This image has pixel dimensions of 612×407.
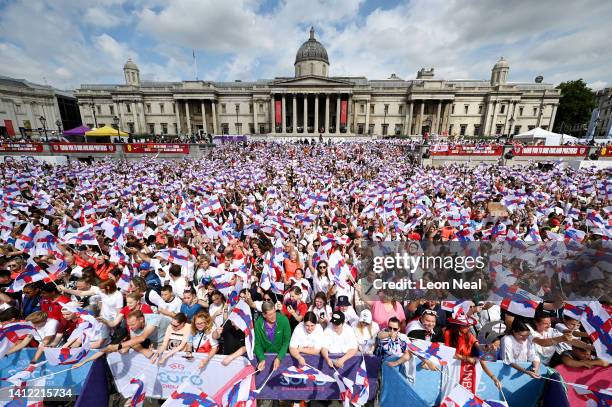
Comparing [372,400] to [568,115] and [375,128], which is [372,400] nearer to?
[375,128]

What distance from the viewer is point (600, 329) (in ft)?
10.8

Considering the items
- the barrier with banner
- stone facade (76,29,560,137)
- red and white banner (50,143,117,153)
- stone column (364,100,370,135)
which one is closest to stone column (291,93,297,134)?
stone facade (76,29,560,137)

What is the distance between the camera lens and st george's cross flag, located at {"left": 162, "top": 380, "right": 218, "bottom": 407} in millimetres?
3261

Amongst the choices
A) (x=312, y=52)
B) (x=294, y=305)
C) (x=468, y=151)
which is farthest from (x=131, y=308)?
(x=312, y=52)

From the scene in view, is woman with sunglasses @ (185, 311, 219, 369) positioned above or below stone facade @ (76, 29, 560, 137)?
below

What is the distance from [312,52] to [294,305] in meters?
79.4

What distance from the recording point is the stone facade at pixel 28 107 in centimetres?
6184

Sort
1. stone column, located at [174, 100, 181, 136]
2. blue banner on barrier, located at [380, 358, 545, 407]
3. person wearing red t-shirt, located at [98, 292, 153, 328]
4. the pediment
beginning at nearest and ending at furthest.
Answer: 1. blue banner on barrier, located at [380, 358, 545, 407]
2. person wearing red t-shirt, located at [98, 292, 153, 328]
3. the pediment
4. stone column, located at [174, 100, 181, 136]

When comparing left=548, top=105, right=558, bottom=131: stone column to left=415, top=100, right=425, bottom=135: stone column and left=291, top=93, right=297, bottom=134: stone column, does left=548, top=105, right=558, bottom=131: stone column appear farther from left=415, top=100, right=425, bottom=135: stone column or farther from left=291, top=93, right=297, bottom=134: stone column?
left=291, top=93, right=297, bottom=134: stone column

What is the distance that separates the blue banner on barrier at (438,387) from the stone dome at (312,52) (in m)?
79.3

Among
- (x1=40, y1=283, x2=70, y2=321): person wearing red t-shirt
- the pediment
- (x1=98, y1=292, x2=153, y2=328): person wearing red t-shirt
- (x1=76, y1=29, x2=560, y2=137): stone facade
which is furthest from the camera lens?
(x1=76, y1=29, x2=560, y2=137): stone facade

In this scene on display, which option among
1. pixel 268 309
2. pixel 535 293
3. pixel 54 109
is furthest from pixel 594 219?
pixel 54 109

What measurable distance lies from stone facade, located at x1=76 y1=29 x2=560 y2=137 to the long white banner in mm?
62241

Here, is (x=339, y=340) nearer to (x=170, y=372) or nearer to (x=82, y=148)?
(x=170, y=372)
